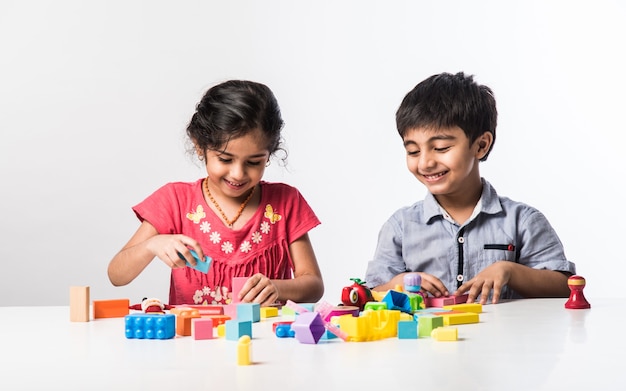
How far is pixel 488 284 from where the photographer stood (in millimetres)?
1362

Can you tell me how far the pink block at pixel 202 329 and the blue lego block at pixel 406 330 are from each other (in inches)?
8.6

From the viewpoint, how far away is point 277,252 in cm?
175

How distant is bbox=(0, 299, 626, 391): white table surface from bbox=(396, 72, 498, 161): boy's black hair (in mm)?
672

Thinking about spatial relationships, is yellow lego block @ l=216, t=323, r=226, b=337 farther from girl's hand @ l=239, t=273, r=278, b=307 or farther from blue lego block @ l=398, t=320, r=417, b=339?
girl's hand @ l=239, t=273, r=278, b=307

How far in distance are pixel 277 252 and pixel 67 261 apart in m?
1.35

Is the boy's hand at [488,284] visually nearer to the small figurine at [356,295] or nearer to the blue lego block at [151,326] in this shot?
the small figurine at [356,295]

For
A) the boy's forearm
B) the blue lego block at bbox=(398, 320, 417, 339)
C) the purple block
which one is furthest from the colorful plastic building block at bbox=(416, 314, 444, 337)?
the boy's forearm

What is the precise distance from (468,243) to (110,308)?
79cm

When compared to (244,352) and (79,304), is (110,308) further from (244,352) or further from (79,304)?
(244,352)

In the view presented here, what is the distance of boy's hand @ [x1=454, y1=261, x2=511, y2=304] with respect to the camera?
4.45 feet

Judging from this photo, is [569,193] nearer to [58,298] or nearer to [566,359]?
[58,298]

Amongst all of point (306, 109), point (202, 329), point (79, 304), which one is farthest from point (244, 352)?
point (306, 109)

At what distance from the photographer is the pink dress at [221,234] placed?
1699 mm

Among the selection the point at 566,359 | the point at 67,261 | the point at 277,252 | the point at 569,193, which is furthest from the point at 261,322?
the point at 569,193
